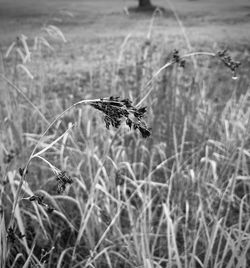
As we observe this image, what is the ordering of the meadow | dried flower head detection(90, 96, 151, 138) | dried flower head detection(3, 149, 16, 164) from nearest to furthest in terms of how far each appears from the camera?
dried flower head detection(90, 96, 151, 138) → the meadow → dried flower head detection(3, 149, 16, 164)

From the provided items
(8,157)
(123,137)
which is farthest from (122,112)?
(123,137)

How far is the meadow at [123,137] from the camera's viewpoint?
129 cm

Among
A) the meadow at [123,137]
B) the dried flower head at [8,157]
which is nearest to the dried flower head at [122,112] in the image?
the meadow at [123,137]

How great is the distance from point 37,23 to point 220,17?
8.87 feet

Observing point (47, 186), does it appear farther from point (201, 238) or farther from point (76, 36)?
point (76, 36)

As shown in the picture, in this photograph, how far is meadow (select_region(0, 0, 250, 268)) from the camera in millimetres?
1287

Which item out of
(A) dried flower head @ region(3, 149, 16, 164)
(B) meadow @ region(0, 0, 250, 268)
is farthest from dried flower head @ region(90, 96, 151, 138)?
(A) dried flower head @ region(3, 149, 16, 164)

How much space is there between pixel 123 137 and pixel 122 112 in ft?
5.06

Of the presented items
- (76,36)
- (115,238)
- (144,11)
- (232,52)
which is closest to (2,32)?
(76,36)

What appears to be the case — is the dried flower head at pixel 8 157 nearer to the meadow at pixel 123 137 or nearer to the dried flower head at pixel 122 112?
the meadow at pixel 123 137

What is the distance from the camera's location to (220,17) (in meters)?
5.83

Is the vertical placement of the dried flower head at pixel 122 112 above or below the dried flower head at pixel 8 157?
above

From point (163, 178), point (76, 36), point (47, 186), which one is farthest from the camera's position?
point (76, 36)

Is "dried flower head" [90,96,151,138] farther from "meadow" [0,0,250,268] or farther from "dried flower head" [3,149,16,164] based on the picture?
"dried flower head" [3,149,16,164]
